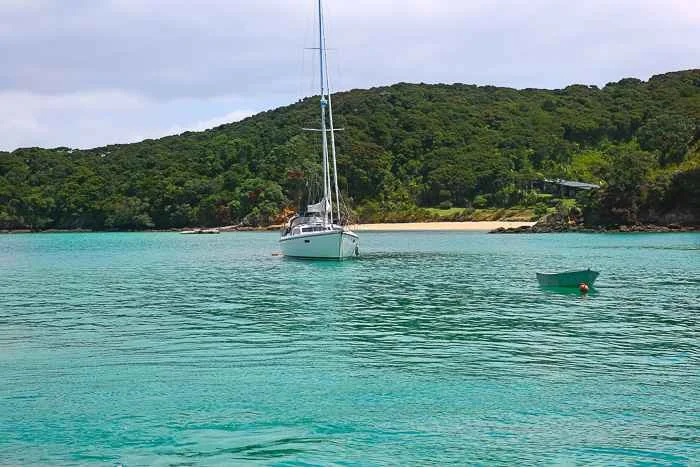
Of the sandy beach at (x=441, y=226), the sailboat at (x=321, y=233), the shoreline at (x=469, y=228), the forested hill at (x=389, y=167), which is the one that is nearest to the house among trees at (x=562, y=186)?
the forested hill at (x=389, y=167)

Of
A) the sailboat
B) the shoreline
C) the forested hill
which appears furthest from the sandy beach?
A: the sailboat

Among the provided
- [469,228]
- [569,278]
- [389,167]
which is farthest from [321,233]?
[389,167]

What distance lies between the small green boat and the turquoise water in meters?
0.70

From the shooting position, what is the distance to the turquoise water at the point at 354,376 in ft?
42.4

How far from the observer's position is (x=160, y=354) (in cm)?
2138

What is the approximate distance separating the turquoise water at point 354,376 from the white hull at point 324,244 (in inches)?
655

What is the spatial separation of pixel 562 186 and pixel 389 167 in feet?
140

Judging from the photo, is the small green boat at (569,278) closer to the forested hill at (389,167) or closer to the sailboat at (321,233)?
the sailboat at (321,233)

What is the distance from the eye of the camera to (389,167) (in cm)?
17075

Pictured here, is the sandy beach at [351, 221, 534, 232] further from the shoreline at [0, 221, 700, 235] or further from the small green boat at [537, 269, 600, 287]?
the small green boat at [537, 269, 600, 287]

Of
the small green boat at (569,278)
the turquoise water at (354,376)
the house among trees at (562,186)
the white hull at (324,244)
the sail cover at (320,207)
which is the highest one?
the house among trees at (562,186)

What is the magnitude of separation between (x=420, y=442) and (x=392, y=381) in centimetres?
440

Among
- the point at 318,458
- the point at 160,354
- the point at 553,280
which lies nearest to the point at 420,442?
the point at 318,458

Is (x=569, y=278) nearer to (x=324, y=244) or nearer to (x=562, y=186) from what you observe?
(x=324, y=244)
